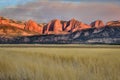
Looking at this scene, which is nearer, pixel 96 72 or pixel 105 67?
pixel 96 72

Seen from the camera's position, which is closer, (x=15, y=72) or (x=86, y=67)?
(x=15, y=72)

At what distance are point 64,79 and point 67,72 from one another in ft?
2.50

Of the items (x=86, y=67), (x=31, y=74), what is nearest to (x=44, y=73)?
(x=31, y=74)

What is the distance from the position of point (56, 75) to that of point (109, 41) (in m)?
186

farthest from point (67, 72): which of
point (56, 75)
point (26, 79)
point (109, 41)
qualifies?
point (109, 41)

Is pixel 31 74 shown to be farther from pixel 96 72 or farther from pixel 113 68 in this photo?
pixel 113 68

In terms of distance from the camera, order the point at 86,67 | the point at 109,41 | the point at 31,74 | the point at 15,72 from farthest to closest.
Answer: the point at 109,41 → the point at 86,67 → the point at 15,72 → the point at 31,74

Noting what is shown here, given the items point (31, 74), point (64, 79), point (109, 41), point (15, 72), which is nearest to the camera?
point (64, 79)

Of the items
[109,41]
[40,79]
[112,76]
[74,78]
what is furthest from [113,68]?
[109,41]

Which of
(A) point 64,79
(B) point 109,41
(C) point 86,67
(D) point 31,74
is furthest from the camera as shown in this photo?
(B) point 109,41

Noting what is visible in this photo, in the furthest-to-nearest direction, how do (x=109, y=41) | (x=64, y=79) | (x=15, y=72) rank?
(x=109, y=41) → (x=15, y=72) → (x=64, y=79)

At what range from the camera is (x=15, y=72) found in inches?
380

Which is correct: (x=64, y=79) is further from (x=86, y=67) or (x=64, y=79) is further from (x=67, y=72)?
(x=86, y=67)

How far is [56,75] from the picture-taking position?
8750mm
